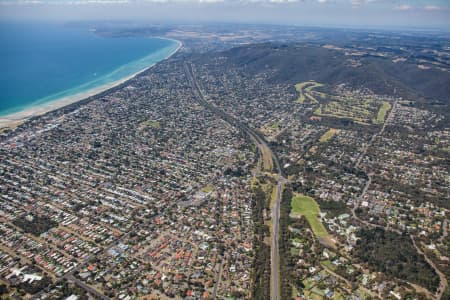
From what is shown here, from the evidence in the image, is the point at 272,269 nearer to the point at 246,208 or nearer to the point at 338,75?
the point at 246,208

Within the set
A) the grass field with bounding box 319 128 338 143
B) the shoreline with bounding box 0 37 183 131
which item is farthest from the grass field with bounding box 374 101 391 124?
the shoreline with bounding box 0 37 183 131

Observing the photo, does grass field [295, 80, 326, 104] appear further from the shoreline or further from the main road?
the shoreline

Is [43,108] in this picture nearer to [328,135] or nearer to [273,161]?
[273,161]

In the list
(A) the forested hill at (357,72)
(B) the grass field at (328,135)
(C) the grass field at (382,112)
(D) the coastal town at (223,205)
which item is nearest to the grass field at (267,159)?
(D) the coastal town at (223,205)

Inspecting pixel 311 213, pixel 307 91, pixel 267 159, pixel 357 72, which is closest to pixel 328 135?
pixel 267 159

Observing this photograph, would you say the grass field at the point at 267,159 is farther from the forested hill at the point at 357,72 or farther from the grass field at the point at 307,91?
the forested hill at the point at 357,72

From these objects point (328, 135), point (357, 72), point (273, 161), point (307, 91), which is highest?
point (357, 72)
